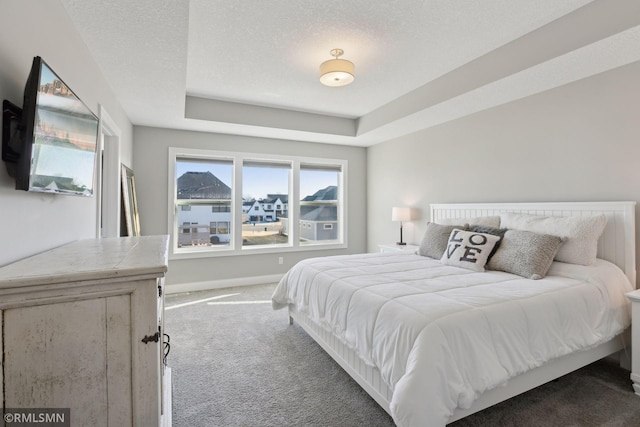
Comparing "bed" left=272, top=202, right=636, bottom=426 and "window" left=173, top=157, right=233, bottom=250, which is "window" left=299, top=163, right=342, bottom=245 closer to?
"window" left=173, top=157, right=233, bottom=250

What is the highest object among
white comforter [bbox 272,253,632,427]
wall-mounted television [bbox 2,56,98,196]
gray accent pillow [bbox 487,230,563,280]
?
wall-mounted television [bbox 2,56,98,196]

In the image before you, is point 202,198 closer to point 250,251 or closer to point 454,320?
point 250,251

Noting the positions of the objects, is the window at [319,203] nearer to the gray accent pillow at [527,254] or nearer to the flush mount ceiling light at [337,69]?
the flush mount ceiling light at [337,69]

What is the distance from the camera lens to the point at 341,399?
1948mm

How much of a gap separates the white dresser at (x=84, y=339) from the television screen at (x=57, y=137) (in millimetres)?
471

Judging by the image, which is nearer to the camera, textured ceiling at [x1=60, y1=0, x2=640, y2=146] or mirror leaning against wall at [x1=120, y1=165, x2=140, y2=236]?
textured ceiling at [x1=60, y1=0, x2=640, y2=146]

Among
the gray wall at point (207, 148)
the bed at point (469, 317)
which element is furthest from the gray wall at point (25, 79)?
the gray wall at point (207, 148)

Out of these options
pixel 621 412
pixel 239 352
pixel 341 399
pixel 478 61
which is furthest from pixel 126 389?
pixel 478 61

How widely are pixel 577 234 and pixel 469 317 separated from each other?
156 centimetres

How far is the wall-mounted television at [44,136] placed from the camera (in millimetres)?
1154

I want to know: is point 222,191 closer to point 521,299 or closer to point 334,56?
point 334,56

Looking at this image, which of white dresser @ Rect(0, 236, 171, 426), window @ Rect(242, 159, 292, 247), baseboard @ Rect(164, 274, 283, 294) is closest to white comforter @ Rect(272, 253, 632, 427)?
white dresser @ Rect(0, 236, 171, 426)

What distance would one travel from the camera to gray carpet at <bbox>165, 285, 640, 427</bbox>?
1760 mm

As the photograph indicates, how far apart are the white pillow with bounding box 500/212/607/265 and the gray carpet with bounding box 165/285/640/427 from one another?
2.86ft
